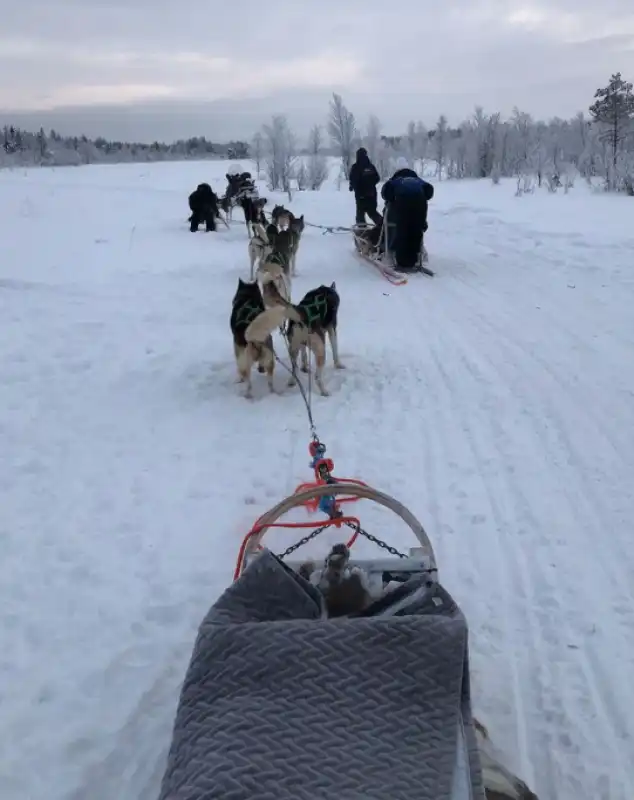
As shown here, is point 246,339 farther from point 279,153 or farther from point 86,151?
point 86,151

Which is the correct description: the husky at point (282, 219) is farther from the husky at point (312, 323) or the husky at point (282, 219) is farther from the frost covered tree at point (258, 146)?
the frost covered tree at point (258, 146)

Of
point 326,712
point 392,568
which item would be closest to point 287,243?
point 392,568

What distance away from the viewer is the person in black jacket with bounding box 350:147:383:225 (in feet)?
36.8

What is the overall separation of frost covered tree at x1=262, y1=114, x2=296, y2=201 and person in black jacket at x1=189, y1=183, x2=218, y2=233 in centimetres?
1404

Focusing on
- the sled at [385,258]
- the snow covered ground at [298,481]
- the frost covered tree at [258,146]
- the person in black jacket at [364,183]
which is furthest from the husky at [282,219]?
the frost covered tree at [258,146]

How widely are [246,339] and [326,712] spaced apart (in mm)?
3407

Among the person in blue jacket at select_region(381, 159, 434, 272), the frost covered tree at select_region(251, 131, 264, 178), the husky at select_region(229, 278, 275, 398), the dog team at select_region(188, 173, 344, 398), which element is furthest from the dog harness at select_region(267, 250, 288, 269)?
the frost covered tree at select_region(251, 131, 264, 178)

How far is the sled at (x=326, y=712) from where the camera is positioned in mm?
1275

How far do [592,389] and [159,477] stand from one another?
9.01ft

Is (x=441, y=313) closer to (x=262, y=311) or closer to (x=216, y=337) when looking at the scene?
(x=216, y=337)

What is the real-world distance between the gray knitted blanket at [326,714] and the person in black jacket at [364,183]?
9.92 metres

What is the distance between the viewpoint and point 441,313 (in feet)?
22.3

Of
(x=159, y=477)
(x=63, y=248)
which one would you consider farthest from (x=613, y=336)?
(x=63, y=248)

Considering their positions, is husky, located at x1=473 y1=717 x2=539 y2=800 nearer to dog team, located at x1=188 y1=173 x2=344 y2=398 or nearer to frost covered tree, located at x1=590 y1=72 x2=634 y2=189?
dog team, located at x1=188 y1=173 x2=344 y2=398
